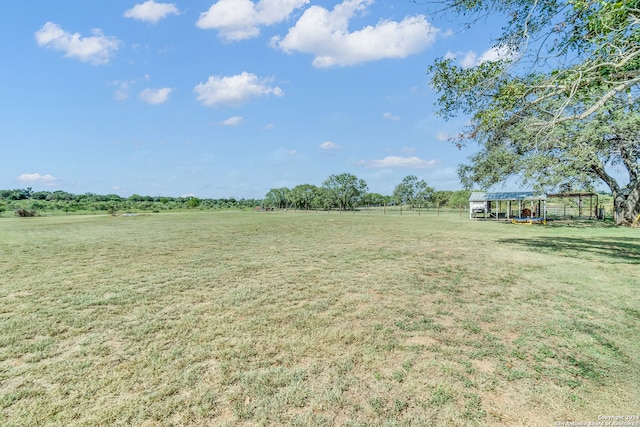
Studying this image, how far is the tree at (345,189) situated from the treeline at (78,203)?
38.4 metres

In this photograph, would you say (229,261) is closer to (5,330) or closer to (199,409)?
(5,330)

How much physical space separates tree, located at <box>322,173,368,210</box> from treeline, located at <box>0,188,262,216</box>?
1512 inches

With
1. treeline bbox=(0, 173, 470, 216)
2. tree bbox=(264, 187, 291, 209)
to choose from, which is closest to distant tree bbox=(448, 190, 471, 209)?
treeline bbox=(0, 173, 470, 216)

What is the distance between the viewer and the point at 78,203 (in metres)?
67.6

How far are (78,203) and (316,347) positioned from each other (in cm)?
8504

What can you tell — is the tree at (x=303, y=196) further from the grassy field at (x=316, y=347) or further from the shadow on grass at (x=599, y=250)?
the grassy field at (x=316, y=347)

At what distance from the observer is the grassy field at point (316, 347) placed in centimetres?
230

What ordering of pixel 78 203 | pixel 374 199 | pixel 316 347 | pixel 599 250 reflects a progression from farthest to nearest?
1. pixel 374 199
2. pixel 78 203
3. pixel 599 250
4. pixel 316 347

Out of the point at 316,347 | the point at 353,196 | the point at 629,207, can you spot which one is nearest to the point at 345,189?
the point at 353,196

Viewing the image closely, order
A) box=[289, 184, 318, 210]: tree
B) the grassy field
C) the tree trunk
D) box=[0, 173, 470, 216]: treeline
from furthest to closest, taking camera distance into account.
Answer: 1. box=[289, 184, 318, 210]: tree
2. box=[0, 173, 470, 216]: treeline
3. the tree trunk
4. the grassy field

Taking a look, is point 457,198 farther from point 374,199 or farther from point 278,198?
point 278,198

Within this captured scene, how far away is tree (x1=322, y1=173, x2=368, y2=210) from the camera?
239ft

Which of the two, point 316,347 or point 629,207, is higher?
point 629,207

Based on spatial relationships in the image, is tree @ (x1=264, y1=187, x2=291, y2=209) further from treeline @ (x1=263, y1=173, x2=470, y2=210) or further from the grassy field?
the grassy field
